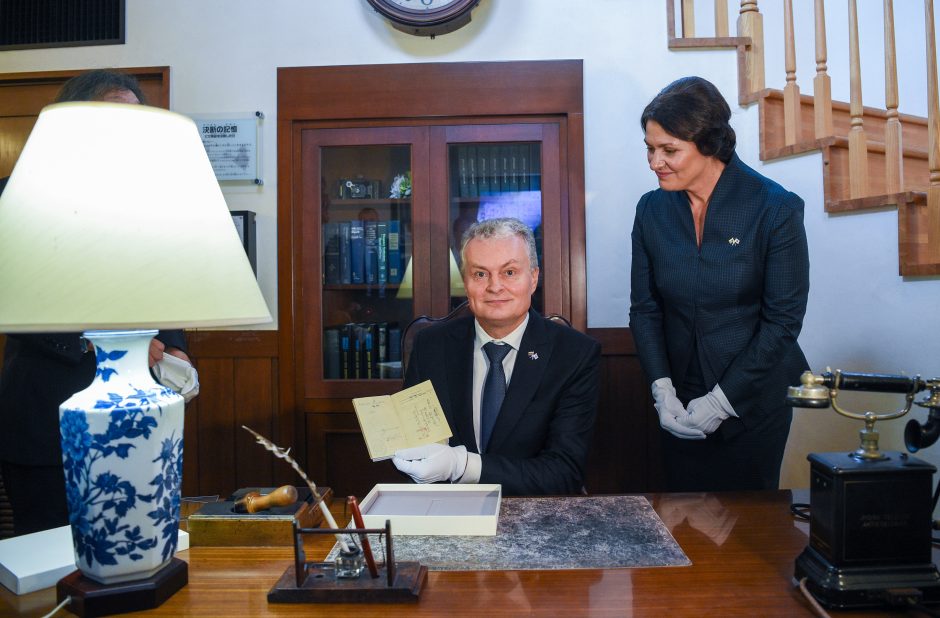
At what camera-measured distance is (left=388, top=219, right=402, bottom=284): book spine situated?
2.83 meters

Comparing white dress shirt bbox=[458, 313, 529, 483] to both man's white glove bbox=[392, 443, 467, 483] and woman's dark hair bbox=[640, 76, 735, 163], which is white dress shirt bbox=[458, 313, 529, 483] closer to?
man's white glove bbox=[392, 443, 467, 483]

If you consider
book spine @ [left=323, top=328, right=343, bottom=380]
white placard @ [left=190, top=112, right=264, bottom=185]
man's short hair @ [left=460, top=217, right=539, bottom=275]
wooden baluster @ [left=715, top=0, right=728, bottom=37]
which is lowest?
book spine @ [left=323, top=328, right=343, bottom=380]

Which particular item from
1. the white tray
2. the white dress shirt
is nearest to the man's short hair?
the white dress shirt

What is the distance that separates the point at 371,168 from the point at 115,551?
6.97 feet

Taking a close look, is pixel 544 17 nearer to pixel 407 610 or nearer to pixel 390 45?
pixel 390 45

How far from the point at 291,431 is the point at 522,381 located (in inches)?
55.8

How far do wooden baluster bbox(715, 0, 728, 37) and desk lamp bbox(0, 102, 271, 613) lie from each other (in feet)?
7.50

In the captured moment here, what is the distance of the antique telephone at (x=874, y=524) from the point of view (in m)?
0.92

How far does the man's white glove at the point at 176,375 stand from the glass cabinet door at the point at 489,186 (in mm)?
1398

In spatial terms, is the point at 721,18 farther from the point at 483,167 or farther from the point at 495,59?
the point at 483,167

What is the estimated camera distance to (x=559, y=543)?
1131 mm

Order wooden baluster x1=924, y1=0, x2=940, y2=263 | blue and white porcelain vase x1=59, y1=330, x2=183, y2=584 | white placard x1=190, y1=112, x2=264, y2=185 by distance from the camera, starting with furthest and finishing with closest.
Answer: white placard x1=190, y1=112, x2=264, y2=185 < wooden baluster x1=924, y1=0, x2=940, y2=263 < blue and white porcelain vase x1=59, y1=330, x2=183, y2=584

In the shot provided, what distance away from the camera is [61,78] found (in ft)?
9.64

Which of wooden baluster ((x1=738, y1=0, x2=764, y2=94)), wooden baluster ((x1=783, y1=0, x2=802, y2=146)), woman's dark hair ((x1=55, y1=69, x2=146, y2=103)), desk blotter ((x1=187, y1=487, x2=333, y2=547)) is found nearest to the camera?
desk blotter ((x1=187, y1=487, x2=333, y2=547))
